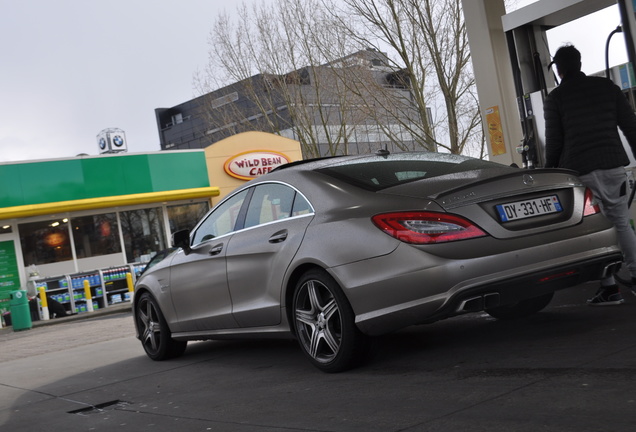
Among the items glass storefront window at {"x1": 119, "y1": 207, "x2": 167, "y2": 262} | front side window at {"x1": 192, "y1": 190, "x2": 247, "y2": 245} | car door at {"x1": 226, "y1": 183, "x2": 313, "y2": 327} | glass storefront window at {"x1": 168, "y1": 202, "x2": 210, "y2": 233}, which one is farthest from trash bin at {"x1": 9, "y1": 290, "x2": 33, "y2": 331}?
car door at {"x1": 226, "y1": 183, "x2": 313, "y2": 327}

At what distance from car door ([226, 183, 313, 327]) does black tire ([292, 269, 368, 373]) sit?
9.0 inches

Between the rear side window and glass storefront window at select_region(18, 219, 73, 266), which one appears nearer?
the rear side window

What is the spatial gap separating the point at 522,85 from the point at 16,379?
22.3 feet

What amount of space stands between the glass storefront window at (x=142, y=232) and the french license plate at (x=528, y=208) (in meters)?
22.6

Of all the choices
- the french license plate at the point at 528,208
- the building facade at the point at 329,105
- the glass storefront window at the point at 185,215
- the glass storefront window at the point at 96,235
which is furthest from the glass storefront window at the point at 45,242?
the french license plate at the point at 528,208

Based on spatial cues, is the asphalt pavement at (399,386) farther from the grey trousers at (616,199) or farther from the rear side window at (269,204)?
the rear side window at (269,204)

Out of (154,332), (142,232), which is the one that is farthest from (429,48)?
(154,332)

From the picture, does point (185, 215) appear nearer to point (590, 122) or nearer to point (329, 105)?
point (329, 105)

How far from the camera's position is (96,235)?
85.3ft

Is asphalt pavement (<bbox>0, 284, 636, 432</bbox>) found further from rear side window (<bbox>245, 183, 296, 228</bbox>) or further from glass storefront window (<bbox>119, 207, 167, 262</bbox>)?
glass storefront window (<bbox>119, 207, 167, 262</bbox>)

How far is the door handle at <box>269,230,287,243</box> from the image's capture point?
18.6ft

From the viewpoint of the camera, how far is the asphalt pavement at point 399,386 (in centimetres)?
376

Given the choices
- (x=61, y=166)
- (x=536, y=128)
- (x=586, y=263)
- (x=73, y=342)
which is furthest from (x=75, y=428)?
(x=61, y=166)

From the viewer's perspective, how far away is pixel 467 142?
3011cm
